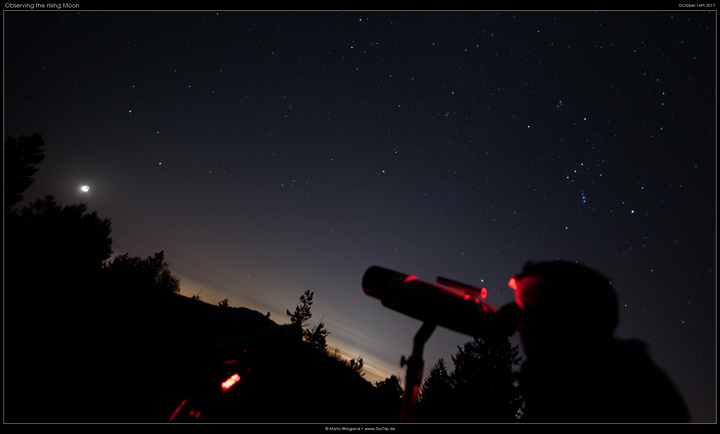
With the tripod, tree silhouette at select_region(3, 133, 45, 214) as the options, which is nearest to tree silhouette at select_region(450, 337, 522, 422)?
the tripod

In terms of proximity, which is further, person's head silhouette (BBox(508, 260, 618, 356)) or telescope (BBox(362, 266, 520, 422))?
telescope (BBox(362, 266, 520, 422))

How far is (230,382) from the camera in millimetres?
2770

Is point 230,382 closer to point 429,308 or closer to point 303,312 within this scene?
point 429,308

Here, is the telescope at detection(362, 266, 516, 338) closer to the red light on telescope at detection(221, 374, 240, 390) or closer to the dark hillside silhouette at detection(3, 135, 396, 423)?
the red light on telescope at detection(221, 374, 240, 390)

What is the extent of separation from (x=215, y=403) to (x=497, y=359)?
2273cm

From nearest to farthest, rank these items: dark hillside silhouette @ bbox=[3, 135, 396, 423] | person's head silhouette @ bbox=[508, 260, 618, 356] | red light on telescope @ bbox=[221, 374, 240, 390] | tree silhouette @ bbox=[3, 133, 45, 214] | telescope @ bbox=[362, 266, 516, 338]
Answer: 1. person's head silhouette @ bbox=[508, 260, 618, 356]
2. telescope @ bbox=[362, 266, 516, 338]
3. red light on telescope @ bbox=[221, 374, 240, 390]
4. dark hillside silhouette @ bbox=[3, 135, 396, 423]
5. tree silhouette @ bbox=[3, 133, 45, 214]

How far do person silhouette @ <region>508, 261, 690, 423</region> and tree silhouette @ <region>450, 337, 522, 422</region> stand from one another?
742 inches

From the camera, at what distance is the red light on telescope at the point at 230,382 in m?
2.72

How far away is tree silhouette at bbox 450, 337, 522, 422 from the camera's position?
1716cm

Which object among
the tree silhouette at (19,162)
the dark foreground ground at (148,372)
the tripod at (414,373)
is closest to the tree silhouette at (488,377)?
the dark foreground ground at (148,372)

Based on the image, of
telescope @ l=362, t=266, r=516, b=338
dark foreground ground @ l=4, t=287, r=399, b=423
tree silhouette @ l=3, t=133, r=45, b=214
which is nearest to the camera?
telescope @ l=362, t=266, r=516, b=338

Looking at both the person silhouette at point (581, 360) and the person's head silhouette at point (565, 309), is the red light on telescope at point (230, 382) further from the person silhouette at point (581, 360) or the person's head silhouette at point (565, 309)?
the person's head silhouette at point (565, 309)
